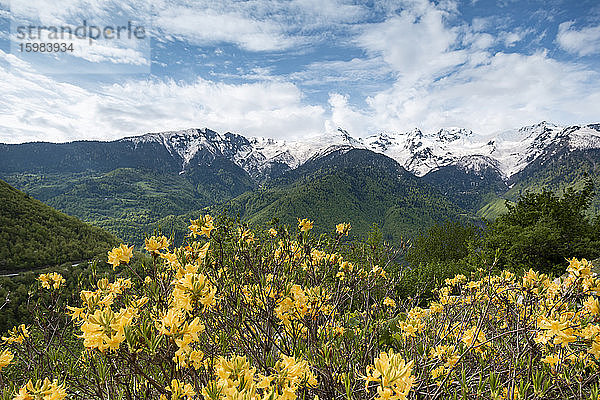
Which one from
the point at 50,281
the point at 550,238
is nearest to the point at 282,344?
the point at 50,281

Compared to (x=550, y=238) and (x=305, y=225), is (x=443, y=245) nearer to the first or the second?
(x=550, y=238)

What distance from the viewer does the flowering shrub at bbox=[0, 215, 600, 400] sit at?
193 centimetres

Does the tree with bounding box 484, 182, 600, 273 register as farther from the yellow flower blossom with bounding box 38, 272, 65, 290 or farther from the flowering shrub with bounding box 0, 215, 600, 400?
the yellow flower blossom with bounding box 38, 272, 65, 290

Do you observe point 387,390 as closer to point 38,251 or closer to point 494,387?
point 494,387

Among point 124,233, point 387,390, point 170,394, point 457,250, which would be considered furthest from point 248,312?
point 124,233

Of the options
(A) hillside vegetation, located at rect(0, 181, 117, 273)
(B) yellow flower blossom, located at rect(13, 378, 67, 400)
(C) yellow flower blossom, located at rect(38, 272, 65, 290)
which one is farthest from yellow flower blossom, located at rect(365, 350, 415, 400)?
(A) hillside vegetation, located at rect(0, 181, 117, 273)

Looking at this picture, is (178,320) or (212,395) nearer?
(212,395)

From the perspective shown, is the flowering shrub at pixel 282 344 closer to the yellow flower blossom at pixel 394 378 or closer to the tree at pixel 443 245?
the yellow flower blossom at pixel 394 378

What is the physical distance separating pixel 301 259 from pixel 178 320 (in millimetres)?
3173

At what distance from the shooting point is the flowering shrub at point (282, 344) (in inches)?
75.9

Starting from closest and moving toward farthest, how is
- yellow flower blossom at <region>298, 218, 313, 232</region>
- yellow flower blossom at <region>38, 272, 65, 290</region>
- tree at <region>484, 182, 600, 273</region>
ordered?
1. yellow flower blossom at <region>298, 218, 313, 232</region>
2. yellow flower blossom at <region>38, 272, 65, 290</region>
3. tree at <region>484, 182, 600, 273</region>

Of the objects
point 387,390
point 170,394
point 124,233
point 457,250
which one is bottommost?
point 124,233

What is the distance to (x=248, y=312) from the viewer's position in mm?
3576

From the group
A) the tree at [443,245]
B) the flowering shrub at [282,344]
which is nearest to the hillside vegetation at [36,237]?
the tree at [443,245]
